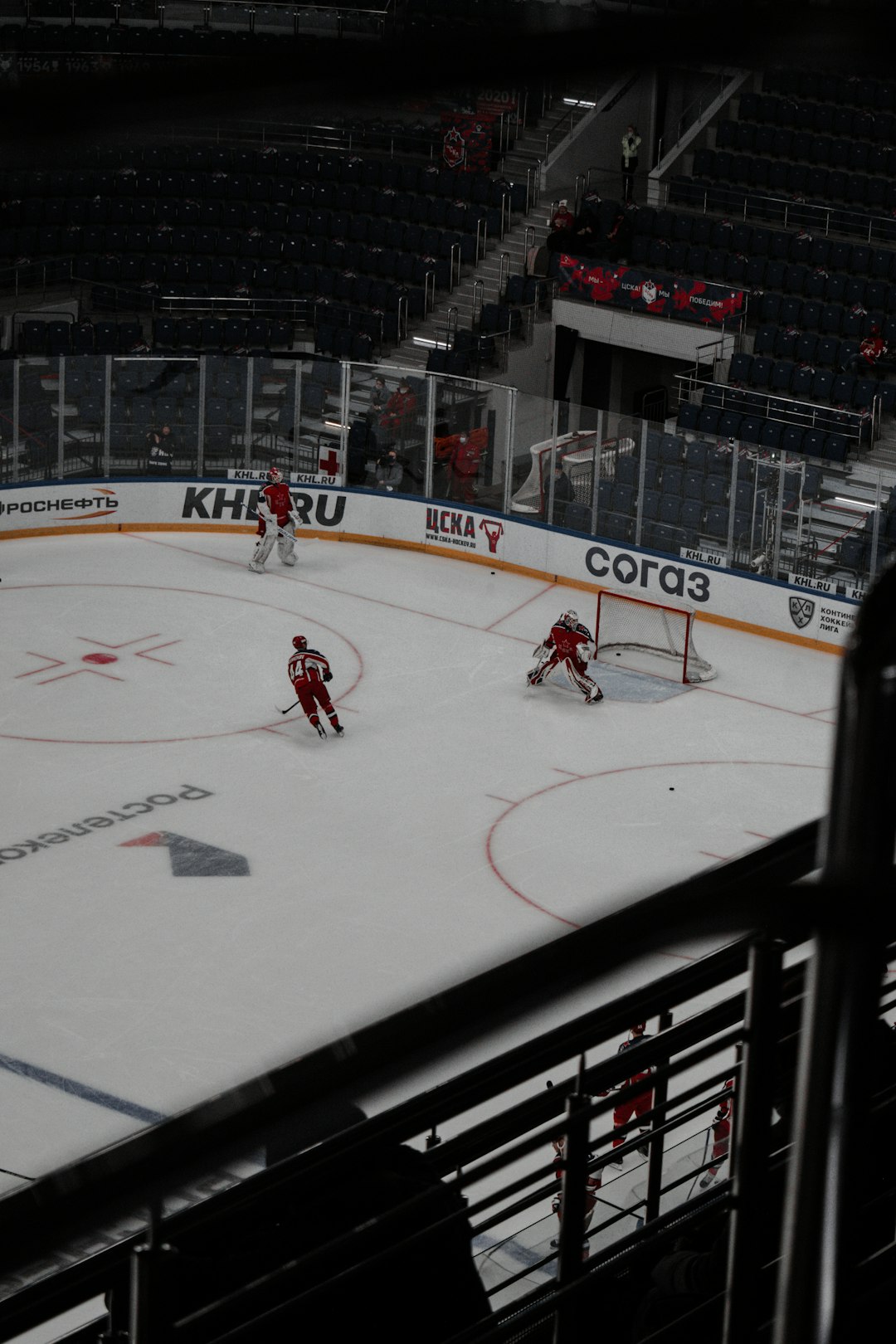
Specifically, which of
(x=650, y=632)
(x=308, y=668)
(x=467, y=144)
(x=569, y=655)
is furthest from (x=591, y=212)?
(x=308, y=668)

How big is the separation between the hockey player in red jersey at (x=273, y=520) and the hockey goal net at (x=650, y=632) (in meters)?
4.42

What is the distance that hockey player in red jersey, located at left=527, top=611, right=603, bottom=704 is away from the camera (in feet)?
65.0

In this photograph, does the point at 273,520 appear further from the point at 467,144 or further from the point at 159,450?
the point at 467,144

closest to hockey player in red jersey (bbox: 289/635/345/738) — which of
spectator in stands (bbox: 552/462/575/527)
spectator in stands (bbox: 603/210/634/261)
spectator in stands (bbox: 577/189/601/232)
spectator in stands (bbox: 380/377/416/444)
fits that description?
spectator in stands (bbox: 552/462/575/527)

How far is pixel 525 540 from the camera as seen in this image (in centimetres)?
2495

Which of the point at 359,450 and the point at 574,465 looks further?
the point at 359,450

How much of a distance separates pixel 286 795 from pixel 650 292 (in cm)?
1487

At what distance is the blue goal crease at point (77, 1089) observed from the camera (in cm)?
1173

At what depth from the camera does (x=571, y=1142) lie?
2689mm

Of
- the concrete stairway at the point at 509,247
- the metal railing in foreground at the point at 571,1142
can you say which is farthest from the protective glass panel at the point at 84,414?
the metal railing in foreground at the point at 571,1142

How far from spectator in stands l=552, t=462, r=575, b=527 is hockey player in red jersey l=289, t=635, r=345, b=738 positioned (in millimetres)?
6831

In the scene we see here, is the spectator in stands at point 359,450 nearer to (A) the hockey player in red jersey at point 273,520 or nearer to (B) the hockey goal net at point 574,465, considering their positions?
(A) the hockey player in red jersey at point 273,520

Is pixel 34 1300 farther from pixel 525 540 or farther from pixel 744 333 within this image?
pixel 744 333

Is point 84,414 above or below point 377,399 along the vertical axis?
below
